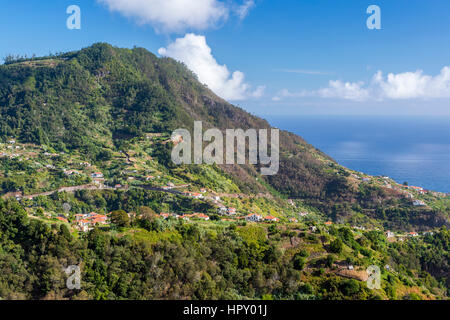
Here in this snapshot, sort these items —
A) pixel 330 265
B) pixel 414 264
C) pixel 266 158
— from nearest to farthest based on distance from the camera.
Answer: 1. pixel 330 265
2. pixel 414 264
3. pixel 266 158

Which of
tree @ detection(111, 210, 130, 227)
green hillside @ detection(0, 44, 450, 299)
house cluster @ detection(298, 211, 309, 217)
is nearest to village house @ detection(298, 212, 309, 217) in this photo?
house cluster @ detection(298, 211, 309, 217)

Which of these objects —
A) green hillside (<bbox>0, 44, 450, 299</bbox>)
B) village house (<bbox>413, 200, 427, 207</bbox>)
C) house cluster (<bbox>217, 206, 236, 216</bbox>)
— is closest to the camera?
green hillside (<bbox>0, 44, 450, 299</bbox>)

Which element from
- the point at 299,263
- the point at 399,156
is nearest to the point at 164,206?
the point at 299,263

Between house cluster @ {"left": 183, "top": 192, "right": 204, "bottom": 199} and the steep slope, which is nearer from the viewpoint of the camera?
house cluster @ {"left": 183, "top": 192, "right": 204, "bottom": 199}

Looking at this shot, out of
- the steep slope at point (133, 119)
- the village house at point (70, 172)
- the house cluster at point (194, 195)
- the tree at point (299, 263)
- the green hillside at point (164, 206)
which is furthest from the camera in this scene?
the steep slope at point (133, 119)

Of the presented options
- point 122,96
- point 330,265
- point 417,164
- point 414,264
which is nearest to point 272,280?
point 330,265

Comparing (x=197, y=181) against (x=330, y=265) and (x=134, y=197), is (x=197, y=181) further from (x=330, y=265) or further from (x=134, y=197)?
(x=330, y=265)

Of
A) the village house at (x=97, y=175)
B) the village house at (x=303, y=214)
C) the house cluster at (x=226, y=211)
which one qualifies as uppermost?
the village house at (x=97, y=175)

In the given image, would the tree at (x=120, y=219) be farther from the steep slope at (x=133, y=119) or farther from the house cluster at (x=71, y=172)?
the steep slope at (x=133, y=119)

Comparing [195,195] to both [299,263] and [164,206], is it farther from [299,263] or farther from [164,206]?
[299,263]

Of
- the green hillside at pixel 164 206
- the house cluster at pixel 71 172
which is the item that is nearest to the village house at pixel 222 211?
the green hillside at pixel 164 206

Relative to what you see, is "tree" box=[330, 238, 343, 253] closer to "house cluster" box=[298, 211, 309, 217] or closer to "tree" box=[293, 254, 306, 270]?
"tree" box=[293, 254, 306, 270]
